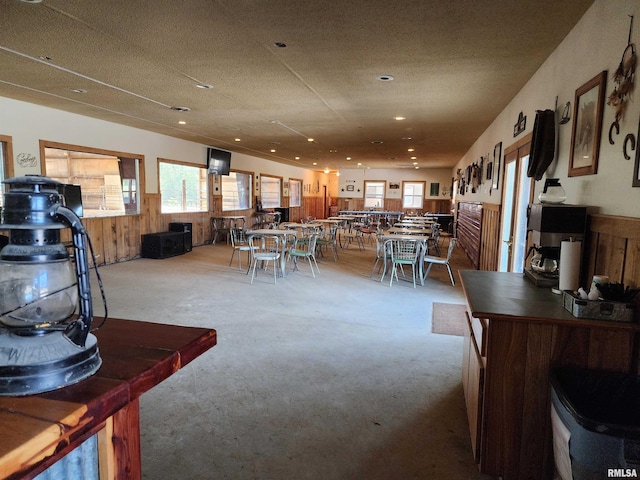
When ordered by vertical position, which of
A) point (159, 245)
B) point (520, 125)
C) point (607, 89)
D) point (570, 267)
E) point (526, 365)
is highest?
point (520, 125)

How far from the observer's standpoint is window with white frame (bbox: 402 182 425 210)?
16.6 m

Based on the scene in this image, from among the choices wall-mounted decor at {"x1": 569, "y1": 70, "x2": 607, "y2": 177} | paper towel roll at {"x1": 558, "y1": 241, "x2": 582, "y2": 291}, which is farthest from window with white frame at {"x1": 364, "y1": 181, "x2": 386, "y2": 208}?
paper towel roll at {"x1": 558, "y1": 241, "x2": 582, "y2": 291}

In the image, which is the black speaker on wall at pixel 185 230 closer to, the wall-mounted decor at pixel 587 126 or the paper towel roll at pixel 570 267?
the wall-mounted decor at pixel 587 126

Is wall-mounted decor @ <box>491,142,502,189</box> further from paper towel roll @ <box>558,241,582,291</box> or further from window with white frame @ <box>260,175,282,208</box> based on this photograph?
window with white frame @ <box>260,175,282,208</box>

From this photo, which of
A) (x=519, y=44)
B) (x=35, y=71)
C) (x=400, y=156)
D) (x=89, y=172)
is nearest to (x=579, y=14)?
(x=519, y=44)

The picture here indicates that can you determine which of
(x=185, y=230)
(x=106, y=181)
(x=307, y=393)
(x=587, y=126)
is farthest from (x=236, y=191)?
(x=587, y=126)

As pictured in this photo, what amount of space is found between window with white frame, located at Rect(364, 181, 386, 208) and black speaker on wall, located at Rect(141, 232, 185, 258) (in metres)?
10.7

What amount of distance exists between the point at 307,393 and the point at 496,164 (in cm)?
451

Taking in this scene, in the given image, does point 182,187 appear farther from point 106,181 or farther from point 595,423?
point 595,423

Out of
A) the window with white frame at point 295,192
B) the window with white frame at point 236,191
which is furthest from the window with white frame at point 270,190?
the window with white frame at point 295,192

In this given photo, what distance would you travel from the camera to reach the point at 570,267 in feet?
6.68

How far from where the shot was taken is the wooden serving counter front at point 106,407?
65 centimetres

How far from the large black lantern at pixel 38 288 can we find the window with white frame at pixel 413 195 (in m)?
16.5

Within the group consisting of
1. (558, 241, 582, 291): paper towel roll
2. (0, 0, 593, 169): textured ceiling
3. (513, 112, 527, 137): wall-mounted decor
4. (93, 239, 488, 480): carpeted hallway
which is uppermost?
(0, 0, 593, 169): textured ceiling
